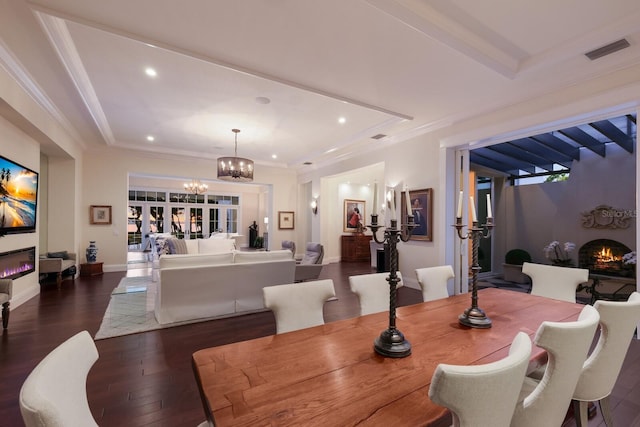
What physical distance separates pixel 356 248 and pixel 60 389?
28.5 ft

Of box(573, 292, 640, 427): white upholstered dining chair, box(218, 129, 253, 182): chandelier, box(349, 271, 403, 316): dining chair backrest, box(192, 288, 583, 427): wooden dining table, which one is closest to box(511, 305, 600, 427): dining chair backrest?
box(192, 288, 583, 427): wooden dining table

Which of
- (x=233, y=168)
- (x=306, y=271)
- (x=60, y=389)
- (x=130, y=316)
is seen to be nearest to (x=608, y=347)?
(x=60, y=389)

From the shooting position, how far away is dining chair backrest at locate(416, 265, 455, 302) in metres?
2.34

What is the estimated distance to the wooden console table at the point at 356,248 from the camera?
30.2ft

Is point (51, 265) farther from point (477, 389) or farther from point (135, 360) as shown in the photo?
point (477, 389)

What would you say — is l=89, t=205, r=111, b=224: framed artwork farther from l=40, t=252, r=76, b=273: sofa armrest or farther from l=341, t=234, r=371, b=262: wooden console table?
l=341, t=234, r=371, b=262: wooden console table

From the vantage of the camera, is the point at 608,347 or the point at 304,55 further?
the point at 304,55

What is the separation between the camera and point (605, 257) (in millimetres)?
5098

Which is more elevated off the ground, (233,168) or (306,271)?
(233,168)

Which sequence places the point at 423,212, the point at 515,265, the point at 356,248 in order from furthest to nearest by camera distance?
the point at 356,248 < the point at 515,265 < the point at 423,212

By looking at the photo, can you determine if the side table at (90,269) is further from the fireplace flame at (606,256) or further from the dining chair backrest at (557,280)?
the fireplace flame at (606,256)

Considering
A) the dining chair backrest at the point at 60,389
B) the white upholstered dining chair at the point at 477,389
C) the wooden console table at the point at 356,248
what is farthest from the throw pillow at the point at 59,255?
the white upholstered dining chair at the point at 477,389

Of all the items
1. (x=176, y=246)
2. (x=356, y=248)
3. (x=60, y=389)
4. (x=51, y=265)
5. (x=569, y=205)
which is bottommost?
(x=356, y=248)

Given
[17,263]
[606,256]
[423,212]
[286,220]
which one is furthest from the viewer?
[286,220]
